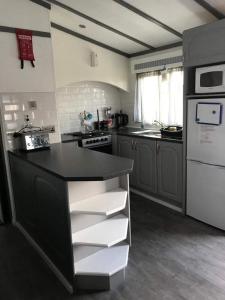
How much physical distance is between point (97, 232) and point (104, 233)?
55 mm

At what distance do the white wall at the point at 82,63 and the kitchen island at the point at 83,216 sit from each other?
1900 mm

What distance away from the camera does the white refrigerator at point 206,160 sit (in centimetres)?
261

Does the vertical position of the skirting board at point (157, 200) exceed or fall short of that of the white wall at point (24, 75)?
it falls short

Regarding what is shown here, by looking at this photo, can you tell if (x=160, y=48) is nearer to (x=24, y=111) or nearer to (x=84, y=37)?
(x=84, y=37)

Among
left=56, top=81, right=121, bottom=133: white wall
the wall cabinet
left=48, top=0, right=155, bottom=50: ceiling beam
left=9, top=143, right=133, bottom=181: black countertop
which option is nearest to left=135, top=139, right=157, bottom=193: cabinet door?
the wall cabinet

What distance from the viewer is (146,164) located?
3596mm

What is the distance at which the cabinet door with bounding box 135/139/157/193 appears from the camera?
348cm

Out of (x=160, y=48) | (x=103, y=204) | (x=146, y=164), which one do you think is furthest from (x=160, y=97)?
(x=103, y=204)

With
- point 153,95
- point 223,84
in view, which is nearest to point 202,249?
point 223,84

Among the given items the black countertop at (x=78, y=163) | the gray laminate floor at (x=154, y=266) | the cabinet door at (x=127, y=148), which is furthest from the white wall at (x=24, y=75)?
the gray laminate floor at (x=154, y=266)

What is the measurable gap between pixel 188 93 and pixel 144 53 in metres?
1.48

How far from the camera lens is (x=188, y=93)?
2.94 metres

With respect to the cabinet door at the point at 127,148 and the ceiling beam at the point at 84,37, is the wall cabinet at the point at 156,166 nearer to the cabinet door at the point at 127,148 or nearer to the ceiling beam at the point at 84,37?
the cabinet door at the point at 127,148

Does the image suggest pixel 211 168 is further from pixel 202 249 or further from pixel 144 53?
pixel 144 53
